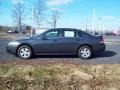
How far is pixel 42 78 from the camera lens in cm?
761

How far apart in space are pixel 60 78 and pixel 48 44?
4.89 metres

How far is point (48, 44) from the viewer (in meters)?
12.5

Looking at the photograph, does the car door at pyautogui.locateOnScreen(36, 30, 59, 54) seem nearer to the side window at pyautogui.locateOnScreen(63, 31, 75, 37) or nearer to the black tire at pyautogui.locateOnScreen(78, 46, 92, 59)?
the side window at pyautogui.locateOnScreen(63, 31, 75, 37)

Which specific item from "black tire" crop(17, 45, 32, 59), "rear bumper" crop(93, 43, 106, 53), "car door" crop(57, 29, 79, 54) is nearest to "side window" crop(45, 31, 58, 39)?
"car door" crop(57, 29, 79, 54)

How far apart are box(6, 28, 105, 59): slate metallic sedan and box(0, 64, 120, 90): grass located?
3.31 m

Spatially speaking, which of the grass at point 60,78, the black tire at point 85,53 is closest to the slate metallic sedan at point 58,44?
the black tire at point 85,53

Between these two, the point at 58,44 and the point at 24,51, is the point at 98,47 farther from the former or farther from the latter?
the point at 24,51

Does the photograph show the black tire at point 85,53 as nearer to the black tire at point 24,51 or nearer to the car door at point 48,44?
the car door at point 48,44

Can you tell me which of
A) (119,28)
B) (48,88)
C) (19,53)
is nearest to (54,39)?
(19,53)

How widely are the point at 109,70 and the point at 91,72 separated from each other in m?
0.73

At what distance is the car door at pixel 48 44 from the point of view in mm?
12454

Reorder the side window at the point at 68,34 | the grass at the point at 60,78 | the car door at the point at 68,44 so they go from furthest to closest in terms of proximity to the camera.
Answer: the side window at the point at 68,34 < the car door at the point at 68,44 < the grass at the point at 60,78

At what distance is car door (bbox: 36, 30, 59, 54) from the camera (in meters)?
12.5

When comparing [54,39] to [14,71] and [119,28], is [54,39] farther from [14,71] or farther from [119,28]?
[119,28]
